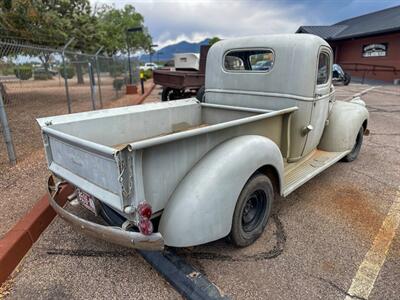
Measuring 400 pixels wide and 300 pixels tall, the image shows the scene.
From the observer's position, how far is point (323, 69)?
402cm

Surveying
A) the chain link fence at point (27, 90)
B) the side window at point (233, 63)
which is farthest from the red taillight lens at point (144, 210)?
the chain link fence at point (27, 90)

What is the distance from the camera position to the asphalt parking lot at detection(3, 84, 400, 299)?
94.1 inches

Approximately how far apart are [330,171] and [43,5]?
1237 centimetres

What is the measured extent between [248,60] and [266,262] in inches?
109

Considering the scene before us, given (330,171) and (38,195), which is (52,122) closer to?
(38,195)

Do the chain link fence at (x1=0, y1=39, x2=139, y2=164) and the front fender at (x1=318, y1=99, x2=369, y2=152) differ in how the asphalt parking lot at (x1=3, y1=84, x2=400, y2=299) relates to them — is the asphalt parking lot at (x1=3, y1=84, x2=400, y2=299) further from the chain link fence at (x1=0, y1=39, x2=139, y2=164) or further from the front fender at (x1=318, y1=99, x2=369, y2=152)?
the chain link fence at (x1=0, y1=39, x2=139, y2=164)

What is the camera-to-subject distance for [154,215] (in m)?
2.32

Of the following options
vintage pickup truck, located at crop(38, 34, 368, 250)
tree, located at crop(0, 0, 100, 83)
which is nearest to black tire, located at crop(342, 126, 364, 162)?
vintage pickup truck, located at crop(38, 34, 368, 250)

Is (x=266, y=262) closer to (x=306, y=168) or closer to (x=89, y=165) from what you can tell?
(x=306, y=168)

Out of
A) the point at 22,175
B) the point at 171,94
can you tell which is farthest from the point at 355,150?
the point at 171,94

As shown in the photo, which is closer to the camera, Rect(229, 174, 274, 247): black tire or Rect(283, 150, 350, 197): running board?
Rect(229, 174, 274, 247): black tire

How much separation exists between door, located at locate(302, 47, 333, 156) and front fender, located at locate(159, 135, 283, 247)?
168cm

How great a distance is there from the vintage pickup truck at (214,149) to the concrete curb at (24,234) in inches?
18.2

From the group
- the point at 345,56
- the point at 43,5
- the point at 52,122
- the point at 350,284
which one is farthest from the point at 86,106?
the point at 345,56
